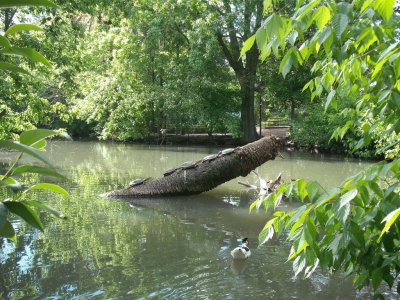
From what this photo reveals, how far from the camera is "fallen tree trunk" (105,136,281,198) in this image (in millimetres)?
10938

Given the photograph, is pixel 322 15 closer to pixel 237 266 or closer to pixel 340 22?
pixel 340 22

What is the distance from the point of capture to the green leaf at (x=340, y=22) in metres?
1.65

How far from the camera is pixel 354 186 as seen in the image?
1932 millimetres

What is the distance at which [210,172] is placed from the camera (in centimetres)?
1097

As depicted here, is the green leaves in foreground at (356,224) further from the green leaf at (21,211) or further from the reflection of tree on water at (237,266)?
the reflection of tree on water at (237,266)

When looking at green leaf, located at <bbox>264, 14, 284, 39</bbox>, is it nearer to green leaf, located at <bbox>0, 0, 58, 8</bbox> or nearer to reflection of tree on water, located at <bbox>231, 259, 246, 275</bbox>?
green leaf, located at <bbox>0, 0, 58, 8</bbox>

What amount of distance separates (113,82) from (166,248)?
21.9 meters

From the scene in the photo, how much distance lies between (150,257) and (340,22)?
17.1 feet

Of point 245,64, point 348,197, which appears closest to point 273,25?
point 348,197

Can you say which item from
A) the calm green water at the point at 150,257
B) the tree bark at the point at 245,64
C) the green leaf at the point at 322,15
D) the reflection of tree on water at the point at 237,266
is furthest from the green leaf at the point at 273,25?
the tree bark at the point at 245,64

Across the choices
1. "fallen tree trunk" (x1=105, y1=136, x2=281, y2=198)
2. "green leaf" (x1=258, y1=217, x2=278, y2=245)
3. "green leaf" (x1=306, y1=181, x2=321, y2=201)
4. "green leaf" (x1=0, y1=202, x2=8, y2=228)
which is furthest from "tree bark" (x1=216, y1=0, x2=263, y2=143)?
"green leaf" (x1=0, y1=202, x2=8, y2=228)

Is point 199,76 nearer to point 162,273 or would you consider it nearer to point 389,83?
point 162,273

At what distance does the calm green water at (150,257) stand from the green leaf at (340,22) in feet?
12.7

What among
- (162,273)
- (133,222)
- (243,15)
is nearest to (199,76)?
(243,15)
